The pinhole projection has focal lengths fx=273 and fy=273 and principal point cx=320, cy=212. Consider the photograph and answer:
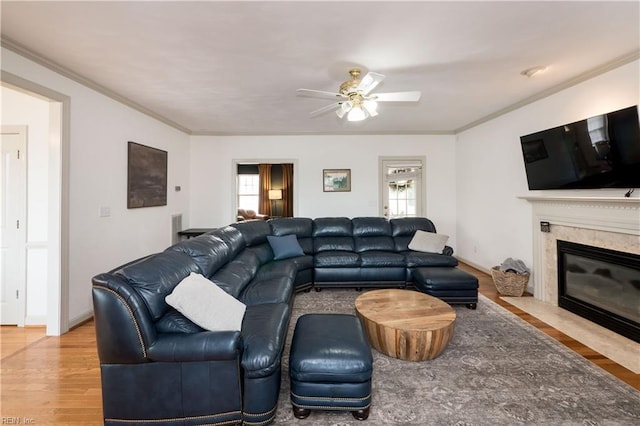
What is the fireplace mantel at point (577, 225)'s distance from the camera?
2633 millimetres

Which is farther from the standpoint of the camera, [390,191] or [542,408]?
[390,191]

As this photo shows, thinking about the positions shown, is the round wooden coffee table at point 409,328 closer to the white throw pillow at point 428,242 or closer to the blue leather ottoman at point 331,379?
the blue leather ottoman at point 331,379

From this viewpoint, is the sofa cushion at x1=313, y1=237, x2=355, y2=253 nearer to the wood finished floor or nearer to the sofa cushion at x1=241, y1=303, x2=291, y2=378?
the sofa cushion at x1=241, y1=303, x2=291, y2=378

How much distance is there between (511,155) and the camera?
13.9 feet

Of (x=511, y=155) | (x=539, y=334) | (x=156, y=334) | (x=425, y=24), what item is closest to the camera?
(x=156, y=334)

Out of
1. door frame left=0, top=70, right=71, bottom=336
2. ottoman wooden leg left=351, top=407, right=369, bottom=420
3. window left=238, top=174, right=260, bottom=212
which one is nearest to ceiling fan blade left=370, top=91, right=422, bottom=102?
ottoman wooden leg left=351, top=407, right=369, bottom=420

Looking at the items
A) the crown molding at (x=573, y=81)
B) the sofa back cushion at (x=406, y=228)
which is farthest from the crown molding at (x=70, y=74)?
the crown molding at (x=573, y=81)

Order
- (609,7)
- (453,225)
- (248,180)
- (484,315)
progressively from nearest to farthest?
1. (609,7)
2. (484,315)
3. (453,225)
4. (248,180)

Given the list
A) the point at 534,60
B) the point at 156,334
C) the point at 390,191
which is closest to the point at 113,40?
the point at 156,334

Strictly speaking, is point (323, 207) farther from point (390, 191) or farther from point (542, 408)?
point (542, 408)

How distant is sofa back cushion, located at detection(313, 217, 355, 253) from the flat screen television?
8.68 feet

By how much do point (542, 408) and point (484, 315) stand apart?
1.45m

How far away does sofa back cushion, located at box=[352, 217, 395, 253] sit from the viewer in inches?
173

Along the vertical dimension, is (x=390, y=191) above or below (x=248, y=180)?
below
